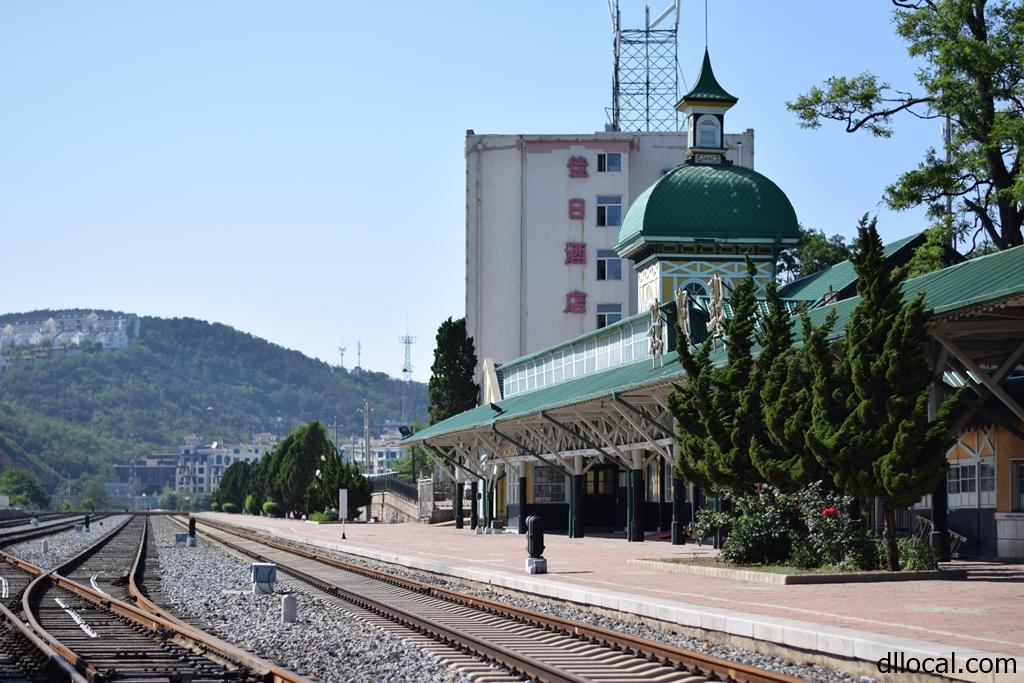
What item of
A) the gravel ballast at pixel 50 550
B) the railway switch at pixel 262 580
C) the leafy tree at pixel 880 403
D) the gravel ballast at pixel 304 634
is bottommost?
the gravel ballast at pixel 50 550

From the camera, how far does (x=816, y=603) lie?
19750 mm

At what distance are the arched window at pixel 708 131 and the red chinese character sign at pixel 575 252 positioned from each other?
1176 inches

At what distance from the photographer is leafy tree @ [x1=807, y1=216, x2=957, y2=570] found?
76.6ft

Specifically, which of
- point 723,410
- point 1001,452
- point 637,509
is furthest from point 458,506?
point 1001,452

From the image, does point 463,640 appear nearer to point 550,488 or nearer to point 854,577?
point 854,577

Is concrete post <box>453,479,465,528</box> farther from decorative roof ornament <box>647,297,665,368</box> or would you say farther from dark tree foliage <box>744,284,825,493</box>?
dark tree foliage <box>744,284,825,493</box>

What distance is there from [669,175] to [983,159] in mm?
15662

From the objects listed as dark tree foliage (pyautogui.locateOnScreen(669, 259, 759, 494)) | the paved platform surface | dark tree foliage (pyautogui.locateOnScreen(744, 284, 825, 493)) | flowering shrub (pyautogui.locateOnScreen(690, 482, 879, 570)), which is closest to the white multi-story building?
the paved platform surface

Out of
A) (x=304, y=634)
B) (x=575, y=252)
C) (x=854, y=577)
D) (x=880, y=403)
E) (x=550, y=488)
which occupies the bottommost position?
(x=304, y=634)

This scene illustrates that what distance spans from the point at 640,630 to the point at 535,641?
1.63 metres

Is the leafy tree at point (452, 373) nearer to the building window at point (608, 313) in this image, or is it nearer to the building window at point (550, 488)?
the building window at point (608, 313)

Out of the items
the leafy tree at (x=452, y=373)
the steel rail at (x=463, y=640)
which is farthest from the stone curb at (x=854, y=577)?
the leafy tree at (x=452, y=373)

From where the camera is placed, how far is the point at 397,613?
71.3ft

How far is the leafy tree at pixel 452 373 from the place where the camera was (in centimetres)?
8738
